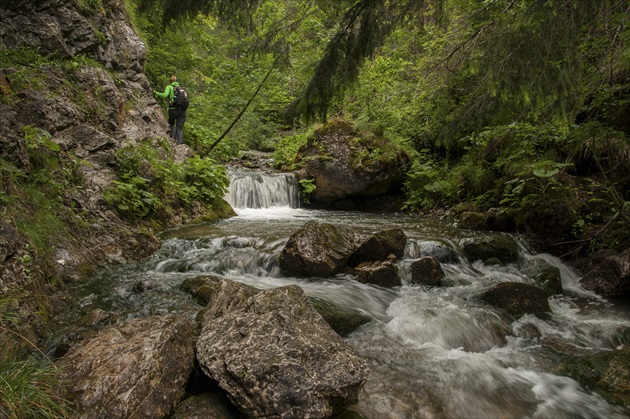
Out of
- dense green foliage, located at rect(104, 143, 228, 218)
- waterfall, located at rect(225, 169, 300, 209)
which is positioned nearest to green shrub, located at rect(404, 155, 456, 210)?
waterfall, located at rect(225, 169, 300, 209)

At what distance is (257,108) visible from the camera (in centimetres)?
2262

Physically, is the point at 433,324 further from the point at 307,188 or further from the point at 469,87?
the point at 307,188

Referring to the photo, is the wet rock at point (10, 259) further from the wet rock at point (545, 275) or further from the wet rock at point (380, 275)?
the wet rock at point (545, 275)

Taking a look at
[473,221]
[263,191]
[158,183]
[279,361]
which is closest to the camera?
[279,361]

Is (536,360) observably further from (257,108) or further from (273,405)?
(257,108)

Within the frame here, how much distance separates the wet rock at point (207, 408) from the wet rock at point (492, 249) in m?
6.21

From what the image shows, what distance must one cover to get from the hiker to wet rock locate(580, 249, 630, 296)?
11.9 meters

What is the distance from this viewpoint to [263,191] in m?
13.8

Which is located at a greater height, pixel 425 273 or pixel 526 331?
pixel 425 273

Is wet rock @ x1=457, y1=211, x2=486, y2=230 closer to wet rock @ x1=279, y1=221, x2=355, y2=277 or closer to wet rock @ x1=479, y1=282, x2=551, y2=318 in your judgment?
wet rock @ x1=479, y1=282, x2=551, y2=318

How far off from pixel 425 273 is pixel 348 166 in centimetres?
759

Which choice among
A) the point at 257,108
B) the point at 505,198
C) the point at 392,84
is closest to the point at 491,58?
the point at 505,198

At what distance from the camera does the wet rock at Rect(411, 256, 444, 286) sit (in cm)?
661

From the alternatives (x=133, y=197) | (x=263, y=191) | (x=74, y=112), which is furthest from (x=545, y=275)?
(x=74, y=112)
